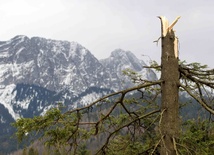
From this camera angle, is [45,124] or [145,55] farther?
[145,55]

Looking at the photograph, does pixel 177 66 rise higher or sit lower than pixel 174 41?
lower

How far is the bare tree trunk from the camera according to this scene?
5.39 m

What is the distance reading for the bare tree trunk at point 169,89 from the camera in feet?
17.7

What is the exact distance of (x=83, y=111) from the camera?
19.3ft

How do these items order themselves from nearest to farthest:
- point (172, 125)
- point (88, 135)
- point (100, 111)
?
point (172, 125) < point (100, 111) < point (88, 135)

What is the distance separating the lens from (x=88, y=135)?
676cm

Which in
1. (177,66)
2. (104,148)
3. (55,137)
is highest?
(177,66)

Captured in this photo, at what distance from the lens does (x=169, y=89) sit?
220 inches

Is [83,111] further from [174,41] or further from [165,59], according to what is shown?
[174,41]

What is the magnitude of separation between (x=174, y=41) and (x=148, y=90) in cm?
499

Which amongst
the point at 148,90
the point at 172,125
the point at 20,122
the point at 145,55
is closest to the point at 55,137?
the point at 20,122

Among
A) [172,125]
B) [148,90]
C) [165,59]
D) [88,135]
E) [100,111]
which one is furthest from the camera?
[148,90]

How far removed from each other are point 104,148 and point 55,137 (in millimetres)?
1133

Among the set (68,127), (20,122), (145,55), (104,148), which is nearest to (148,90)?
(145,55)
